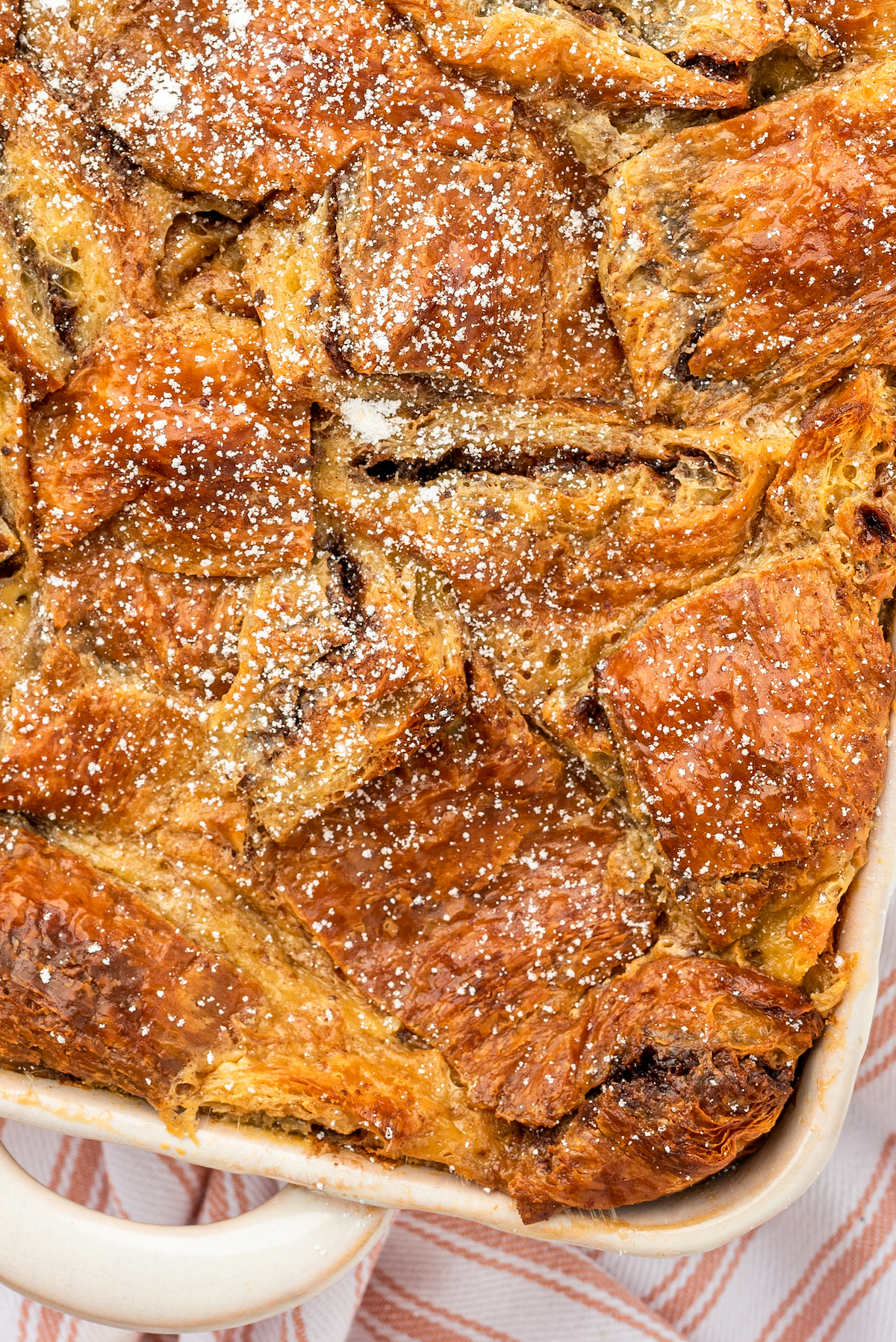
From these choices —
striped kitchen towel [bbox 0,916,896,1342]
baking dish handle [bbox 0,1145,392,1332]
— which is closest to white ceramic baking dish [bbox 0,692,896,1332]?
baking dish handle [bbox 0,1145,392,1332]

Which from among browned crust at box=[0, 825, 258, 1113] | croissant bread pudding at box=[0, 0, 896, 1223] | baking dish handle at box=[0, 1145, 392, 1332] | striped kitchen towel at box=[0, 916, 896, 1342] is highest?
croissant bread pudding at box=[0, 0, 896, 1223]

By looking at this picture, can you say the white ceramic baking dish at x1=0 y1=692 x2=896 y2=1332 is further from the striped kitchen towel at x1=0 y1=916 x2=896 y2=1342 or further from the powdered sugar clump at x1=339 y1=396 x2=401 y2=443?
the powdered sugar clump at x1=339 y1=396 x2=401 y2=443

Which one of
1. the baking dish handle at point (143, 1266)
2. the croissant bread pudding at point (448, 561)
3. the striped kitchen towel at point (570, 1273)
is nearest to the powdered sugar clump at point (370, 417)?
the croissant bread pudding at point (448, 561)

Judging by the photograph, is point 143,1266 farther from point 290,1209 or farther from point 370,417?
point 370,417

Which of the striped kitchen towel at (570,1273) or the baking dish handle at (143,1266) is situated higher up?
the baking dish handle at (143,1266)

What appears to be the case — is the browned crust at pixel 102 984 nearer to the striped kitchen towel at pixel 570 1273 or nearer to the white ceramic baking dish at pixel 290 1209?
the white ceramic baking dish at pixel 290 1209

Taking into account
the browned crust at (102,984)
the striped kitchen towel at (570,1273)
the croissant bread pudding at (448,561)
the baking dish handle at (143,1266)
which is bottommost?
the striped kitchen towel at (570,1273)

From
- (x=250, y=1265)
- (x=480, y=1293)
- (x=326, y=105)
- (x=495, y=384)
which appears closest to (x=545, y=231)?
(x=495, y=384)

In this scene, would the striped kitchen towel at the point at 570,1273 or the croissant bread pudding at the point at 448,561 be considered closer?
the croissant bread pudding at the point at 448,561

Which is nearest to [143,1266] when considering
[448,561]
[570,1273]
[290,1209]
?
[290,1209]
